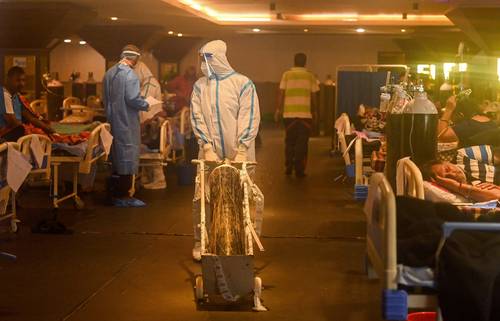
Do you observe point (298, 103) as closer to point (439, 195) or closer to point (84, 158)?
point (84, 158)

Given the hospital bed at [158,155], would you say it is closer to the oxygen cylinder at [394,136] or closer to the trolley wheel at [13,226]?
the trolley wheel at [13,226]

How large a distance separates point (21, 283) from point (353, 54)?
19.6m

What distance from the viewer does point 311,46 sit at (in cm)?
2444

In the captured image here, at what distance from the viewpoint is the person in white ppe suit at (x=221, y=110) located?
5906mm

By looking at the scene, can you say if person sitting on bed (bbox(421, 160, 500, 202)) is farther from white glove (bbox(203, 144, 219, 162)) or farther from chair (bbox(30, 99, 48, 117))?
chair (bbox(30, 99, 48, 117))

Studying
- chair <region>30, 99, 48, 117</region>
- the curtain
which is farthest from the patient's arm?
chair <region>30, 99, 48, 117</region>

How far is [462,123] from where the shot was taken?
7.60m

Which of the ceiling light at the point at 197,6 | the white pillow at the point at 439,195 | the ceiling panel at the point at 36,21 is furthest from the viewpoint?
the ceiling light at the point at 197,6

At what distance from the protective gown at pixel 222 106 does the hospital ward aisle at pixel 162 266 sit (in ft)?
3.05

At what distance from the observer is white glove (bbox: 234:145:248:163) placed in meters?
5.78

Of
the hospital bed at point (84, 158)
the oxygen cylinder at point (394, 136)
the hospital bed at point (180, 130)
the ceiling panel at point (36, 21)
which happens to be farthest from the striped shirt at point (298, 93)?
the oxygen cylinder at point (394, 136)

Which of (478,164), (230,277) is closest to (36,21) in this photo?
(230,277)

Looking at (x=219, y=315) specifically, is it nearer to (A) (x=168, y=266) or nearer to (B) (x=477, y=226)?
(A) (x=168, y=266)

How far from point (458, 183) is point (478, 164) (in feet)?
1.59
